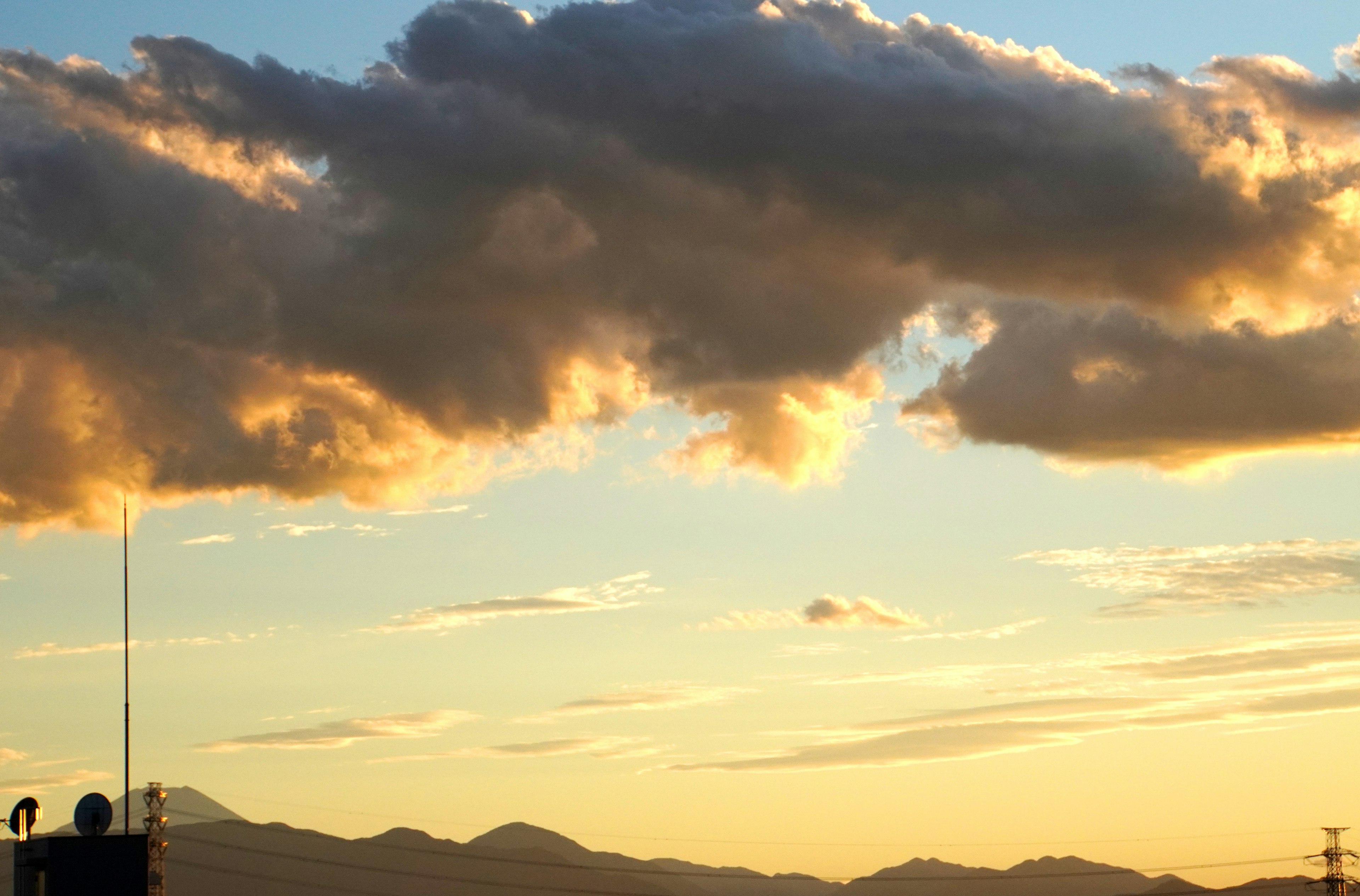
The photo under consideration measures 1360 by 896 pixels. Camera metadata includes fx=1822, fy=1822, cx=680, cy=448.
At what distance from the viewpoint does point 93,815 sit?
438 feet

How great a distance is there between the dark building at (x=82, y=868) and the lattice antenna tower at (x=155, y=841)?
1152mm

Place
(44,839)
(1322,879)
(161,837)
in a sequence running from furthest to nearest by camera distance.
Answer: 1. (1322,879)
2. (161,837)
3. (44,839)

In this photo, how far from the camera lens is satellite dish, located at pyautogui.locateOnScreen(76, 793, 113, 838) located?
13275 centimetres

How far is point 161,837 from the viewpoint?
13862cm

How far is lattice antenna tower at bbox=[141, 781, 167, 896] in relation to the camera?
13062cm

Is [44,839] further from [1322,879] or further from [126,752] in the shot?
[1322,879]

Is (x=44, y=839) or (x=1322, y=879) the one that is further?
(x=1322, y=879)

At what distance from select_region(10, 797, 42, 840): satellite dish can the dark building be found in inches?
40.9

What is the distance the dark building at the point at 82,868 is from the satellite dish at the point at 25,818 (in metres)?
1.04

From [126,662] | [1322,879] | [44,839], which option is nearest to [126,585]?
[126,662]

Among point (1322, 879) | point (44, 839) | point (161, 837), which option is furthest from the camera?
point (1322, 879)

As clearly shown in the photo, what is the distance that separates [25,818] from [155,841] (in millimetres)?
9403

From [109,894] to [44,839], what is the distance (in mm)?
5965

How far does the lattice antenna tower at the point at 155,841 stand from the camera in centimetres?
13062
